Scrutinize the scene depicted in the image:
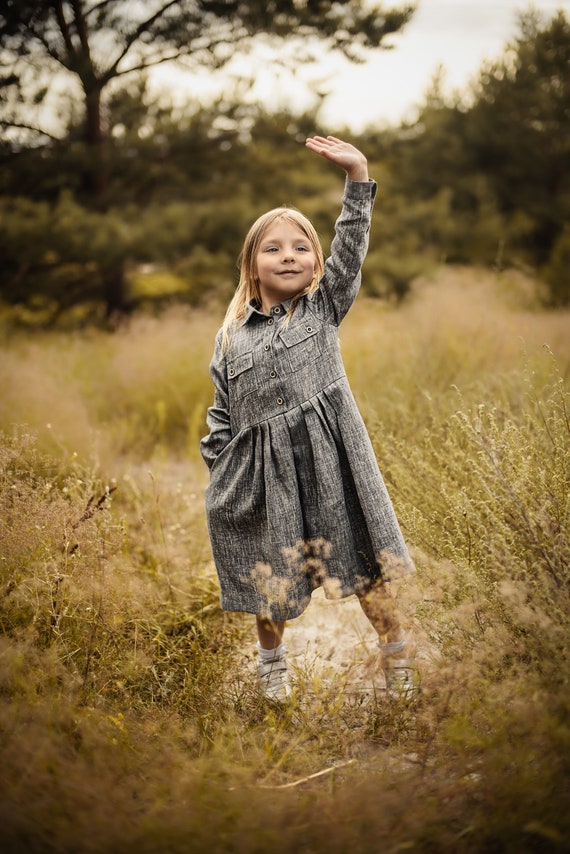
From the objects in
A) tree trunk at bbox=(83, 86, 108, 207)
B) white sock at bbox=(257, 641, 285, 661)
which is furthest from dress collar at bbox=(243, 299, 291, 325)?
tree trunk at bbox=(83, 86, 108, 207)

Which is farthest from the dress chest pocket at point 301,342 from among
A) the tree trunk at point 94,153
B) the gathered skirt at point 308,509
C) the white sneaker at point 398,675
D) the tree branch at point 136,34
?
the tree trunk at point 94,153

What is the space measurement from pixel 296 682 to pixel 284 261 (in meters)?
1.32

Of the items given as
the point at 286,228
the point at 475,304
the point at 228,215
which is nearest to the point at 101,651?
the point at 286,228

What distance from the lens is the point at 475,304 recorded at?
440 centimetres

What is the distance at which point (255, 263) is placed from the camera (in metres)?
2.00

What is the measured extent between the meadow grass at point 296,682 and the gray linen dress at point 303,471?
7.4 inches

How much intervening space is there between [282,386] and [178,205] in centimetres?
609

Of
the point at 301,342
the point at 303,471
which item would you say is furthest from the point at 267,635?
the point at 301,342

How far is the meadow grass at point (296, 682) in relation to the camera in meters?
1.16

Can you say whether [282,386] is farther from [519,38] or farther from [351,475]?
[519,38]

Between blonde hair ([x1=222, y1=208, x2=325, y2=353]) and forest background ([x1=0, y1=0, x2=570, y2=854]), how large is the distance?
643 millimetres

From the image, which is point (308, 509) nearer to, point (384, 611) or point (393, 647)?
point (384, 611)

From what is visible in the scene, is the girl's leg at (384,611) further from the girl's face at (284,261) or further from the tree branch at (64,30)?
the tree branch at (64,30)

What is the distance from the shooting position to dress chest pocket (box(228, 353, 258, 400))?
1866 mm
